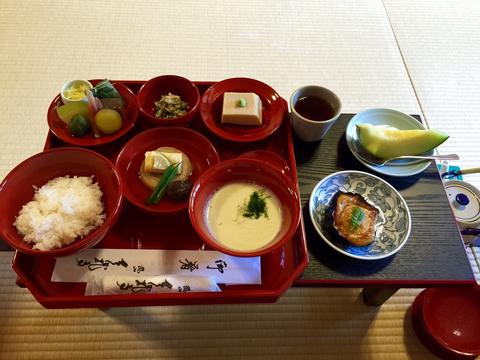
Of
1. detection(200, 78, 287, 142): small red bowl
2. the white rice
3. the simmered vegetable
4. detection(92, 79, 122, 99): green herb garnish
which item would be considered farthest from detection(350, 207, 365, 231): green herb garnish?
detection(92, 79, 122, 99): green herb garnish

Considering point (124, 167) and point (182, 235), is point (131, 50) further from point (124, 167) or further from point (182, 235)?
point (182, 235)

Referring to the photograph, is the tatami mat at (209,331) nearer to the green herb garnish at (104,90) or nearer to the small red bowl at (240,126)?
the small red bowl at (240,126)

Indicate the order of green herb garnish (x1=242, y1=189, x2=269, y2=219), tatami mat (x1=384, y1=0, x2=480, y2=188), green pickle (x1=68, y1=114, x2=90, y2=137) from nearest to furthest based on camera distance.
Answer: green herb garnish (x1=242, y1=189, x2=269, y2=219) < green pickle (x1=68, y1=114, x2=90, y2=137) < tatami mat (x1=384, y1=0, x2=480, y2=188)

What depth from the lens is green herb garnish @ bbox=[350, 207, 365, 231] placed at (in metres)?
1.14

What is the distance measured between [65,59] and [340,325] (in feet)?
6.96

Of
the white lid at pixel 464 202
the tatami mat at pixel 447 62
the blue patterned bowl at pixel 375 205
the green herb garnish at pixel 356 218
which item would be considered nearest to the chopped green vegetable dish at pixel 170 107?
the blue patterned bowl at pixel 375 205

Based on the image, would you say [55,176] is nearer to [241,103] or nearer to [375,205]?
[241,103]

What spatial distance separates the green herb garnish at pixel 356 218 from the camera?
44.9 inches

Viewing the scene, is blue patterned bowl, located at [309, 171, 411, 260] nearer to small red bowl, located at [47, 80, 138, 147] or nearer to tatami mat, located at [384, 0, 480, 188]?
small red bowl, located at [47, 80, 138, 147]

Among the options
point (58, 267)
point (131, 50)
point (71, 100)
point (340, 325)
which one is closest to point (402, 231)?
point (340, 325)

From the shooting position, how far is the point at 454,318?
145cm

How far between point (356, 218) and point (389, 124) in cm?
52

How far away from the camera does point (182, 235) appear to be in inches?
44.9

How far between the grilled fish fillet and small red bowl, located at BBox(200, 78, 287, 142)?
373 mm
